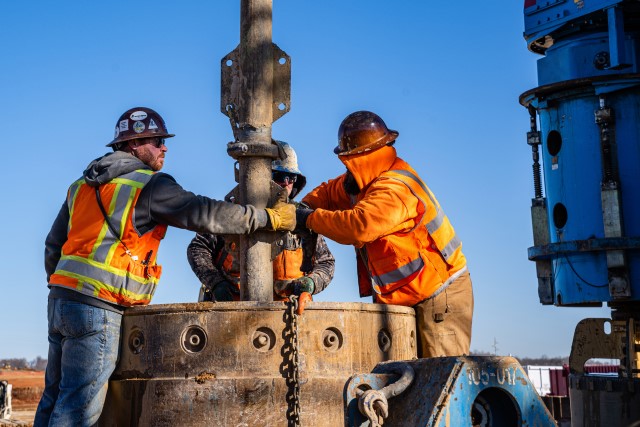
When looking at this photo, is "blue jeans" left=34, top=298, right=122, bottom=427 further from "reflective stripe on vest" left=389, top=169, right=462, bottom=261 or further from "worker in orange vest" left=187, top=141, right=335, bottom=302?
"reflective stripe on vest" left=389, top=169, right=462, bottom=261

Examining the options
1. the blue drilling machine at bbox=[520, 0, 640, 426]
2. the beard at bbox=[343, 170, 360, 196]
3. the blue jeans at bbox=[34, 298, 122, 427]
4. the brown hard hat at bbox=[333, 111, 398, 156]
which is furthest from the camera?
the blue drilling machine at bbox=[520, 0, 640, 426]

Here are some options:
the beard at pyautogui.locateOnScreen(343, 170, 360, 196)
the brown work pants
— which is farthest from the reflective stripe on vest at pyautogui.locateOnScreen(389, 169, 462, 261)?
the beard at pyautogui.locateOnScreen(343, 170, 360, 196)

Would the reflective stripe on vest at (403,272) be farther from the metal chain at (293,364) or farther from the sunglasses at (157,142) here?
the sunglasses at (157,142)

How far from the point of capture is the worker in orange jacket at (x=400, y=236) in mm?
7090

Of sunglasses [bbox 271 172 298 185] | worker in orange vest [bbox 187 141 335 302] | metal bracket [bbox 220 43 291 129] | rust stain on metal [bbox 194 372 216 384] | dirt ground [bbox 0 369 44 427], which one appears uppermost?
metal bracket [bbox 220 43 291 129]

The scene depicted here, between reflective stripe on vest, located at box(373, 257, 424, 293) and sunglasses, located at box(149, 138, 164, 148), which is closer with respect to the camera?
sunglasses, located at box(149, 138, 164, 148)

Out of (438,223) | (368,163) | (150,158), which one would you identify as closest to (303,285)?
(368,163)

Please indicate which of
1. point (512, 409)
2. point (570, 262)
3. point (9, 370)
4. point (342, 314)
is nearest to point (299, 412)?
point (342, 314)

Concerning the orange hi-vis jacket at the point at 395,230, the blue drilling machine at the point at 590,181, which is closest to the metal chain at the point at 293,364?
the orange hi-vis jacket at the point at 395,230

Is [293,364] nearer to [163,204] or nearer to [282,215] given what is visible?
[282,215]

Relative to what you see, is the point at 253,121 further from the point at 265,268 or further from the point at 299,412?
the point at 299,412

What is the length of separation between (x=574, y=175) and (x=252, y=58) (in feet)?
21.3

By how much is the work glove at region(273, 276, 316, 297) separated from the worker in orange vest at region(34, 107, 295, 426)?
165cm

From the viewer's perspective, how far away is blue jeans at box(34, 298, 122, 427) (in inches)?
245
